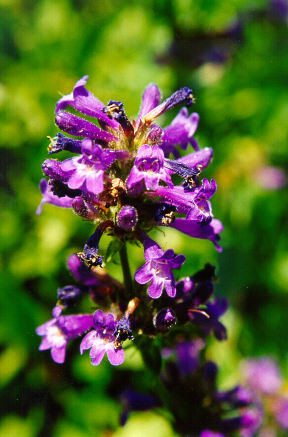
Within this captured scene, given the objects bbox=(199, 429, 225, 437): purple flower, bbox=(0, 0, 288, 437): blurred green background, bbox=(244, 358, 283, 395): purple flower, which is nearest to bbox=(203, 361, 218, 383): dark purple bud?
bbox=(199, 429, 225, 437): purple flower

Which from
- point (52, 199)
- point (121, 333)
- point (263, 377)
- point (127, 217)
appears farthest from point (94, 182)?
point (263, 377)

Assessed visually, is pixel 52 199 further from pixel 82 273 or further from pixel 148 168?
pixel 148 168

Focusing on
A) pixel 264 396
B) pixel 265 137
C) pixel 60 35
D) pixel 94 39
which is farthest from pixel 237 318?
pixel 60 35

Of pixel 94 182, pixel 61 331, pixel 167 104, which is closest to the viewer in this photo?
pixel 94 182

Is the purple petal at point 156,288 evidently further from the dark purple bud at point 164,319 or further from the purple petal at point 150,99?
the purple petal at point 150,99

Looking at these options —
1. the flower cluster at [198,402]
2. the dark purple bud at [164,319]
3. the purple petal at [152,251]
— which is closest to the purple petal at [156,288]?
the purple petal at [152,251]
